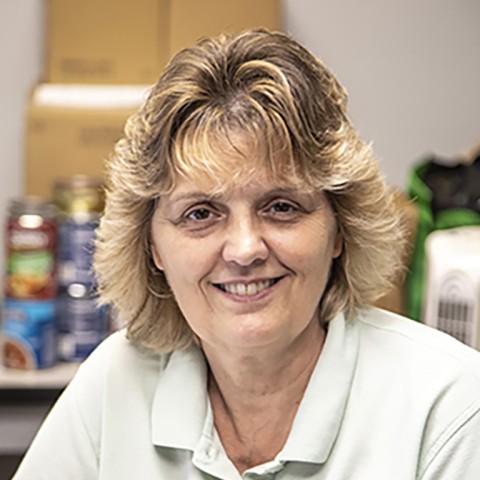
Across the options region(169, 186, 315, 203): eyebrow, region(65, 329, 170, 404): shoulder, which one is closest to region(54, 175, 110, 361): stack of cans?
region(65, 329, 170, 404): shoulder

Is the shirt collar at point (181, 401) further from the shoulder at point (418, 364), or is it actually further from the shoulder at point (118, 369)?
the shoulder at point (418, 364)

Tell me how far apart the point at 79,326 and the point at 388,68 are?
3.85 ft

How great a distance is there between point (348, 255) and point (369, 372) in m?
→ 0.18

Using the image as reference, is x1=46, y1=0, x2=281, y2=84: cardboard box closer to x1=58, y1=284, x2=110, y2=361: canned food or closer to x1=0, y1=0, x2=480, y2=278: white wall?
x1=0, y1=0, x2=480, y2=278: white wall

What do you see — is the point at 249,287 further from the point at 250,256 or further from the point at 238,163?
the point at 238,163

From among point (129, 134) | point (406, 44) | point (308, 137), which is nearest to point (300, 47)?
point (308, 137)

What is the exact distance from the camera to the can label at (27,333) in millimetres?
2627

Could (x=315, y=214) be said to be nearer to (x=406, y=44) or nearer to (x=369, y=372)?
(x=369, y=372)

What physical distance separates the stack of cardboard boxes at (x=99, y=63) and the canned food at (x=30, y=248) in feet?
0.88

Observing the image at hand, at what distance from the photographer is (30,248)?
2.58 meters

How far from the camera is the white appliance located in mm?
2600

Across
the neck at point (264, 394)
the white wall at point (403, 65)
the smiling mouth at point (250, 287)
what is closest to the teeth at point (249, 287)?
the smiling mouth at point (250, 287)

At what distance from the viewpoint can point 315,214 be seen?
1511 mm

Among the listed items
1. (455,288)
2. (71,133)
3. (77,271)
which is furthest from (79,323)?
(455,288)
